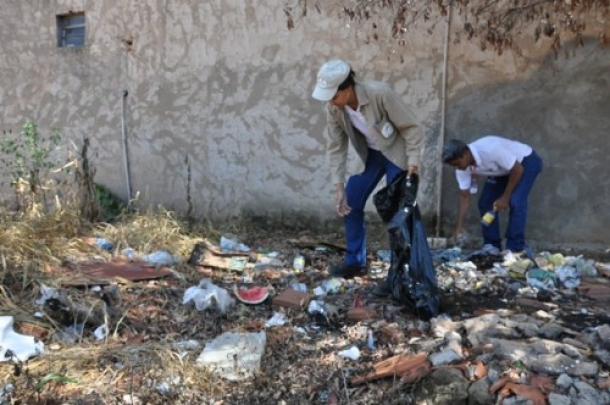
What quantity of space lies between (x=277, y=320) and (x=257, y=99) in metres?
3.18

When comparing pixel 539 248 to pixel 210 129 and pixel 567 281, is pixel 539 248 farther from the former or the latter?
pixel 210 129

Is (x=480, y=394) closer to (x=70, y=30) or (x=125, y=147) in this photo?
(x=125, y=147)

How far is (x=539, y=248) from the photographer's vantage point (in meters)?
4.82

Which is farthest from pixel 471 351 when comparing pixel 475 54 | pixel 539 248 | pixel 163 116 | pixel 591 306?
pixel 163 116

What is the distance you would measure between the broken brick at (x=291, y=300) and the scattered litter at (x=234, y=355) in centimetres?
44

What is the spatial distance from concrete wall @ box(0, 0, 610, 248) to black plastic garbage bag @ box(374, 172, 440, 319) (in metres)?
1.82

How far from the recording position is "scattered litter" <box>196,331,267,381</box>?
2.63 meters

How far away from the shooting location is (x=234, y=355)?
2713 mm

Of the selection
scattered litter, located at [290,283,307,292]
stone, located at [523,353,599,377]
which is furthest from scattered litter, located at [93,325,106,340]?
stone, located at [523,353,599,377]

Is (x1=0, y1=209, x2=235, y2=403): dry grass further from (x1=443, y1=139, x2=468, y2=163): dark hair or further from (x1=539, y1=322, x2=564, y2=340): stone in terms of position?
(x1=443, y1=139, x2=468, y2=163): dark hair

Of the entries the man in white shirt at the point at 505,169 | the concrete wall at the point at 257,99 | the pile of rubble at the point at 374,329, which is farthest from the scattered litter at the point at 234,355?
the concrete wall at the point at 257,99

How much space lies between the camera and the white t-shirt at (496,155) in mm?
4188

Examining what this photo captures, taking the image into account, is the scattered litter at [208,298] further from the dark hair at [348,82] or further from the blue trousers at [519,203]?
the blue trousers at [519,203]

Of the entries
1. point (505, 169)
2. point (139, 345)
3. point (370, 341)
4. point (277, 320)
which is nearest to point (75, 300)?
point (139, 345)
